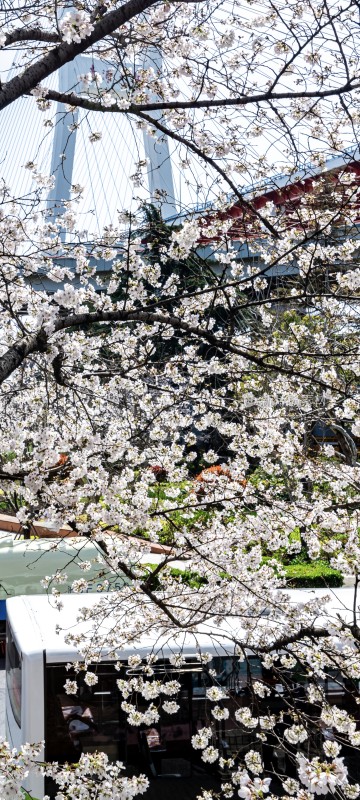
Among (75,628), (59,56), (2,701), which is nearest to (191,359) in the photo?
(75,628)

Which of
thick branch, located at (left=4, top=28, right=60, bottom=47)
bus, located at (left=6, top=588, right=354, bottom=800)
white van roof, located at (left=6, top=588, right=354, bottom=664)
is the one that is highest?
thick branch, located at (left=4, top=28, right=60, bottom=47)

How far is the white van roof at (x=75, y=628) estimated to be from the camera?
5777 mm

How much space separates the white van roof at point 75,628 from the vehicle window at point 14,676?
233mm

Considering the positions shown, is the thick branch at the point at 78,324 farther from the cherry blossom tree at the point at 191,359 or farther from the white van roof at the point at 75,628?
the white van roof at the point at 75,628

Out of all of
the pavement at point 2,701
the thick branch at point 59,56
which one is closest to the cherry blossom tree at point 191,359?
the thick branch at point 59,56

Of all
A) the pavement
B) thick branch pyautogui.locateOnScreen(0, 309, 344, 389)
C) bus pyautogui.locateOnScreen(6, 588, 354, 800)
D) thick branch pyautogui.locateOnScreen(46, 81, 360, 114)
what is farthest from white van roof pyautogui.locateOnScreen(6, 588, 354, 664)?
thick branch pyautogui.locateOnScreen(46, 81, 360, 114)

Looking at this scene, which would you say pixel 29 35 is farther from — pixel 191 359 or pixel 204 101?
pixel 191 359

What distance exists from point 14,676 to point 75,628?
1.05m

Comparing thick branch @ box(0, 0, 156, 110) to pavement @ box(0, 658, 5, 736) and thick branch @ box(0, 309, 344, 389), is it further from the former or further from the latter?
pavement @ box(0, 658, 5, 736)

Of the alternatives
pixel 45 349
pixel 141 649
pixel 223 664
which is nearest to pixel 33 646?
pixel 141 649

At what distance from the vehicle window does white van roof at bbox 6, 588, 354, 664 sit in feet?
0.77

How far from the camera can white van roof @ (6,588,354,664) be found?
578 centimetres

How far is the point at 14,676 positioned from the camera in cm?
680

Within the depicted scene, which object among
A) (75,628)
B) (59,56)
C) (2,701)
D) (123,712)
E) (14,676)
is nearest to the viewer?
(59,56)
